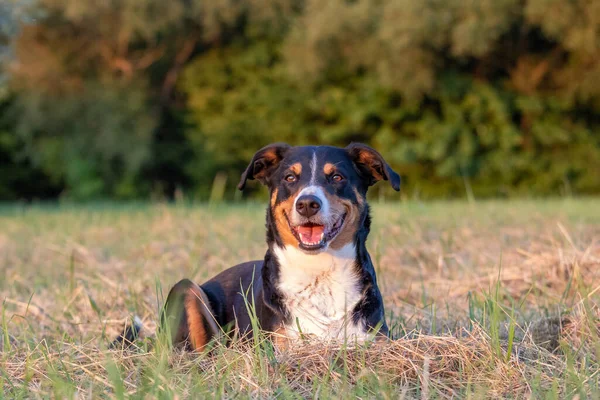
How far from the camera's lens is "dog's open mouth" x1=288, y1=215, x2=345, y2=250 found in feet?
12.8

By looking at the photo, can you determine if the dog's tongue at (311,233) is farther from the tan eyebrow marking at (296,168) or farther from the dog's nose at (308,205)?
the tan eyebrow marking at (296,168)

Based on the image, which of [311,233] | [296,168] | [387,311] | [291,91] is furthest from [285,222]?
[291,91]

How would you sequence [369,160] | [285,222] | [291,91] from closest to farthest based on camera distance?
[285,222], [369,160], [291,91]

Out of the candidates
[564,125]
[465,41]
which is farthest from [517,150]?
[465,41]

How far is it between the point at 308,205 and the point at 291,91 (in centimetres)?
2445

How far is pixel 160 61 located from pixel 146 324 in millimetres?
25215

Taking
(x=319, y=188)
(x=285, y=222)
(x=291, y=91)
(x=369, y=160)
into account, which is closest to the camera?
(x=319, y=188)

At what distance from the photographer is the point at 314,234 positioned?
3.96m

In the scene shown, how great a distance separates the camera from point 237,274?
4.78 meters

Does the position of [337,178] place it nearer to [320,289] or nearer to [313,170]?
[313,170]

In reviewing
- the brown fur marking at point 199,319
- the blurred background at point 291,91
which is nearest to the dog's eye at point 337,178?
the brown fur marking at point 199,319

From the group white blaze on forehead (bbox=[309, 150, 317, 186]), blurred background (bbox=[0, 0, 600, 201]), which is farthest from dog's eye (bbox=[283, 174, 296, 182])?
blurred background (bbox=[0, 0, 600, 201])

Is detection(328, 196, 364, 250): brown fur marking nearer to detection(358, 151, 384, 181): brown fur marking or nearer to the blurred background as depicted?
detection(358, 151, 384, 181): brown fur marking

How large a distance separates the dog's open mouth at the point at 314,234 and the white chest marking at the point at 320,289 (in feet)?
0.41
